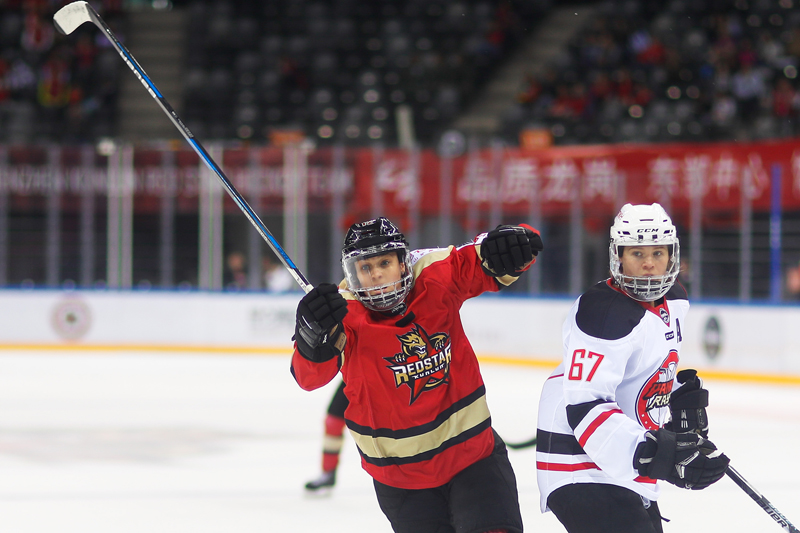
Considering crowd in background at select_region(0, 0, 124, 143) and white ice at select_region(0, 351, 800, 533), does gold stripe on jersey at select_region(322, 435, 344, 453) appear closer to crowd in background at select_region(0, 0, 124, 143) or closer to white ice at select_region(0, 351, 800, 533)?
white ice at select_region(0, 351, 800, 533)

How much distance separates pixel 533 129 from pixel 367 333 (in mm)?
8691

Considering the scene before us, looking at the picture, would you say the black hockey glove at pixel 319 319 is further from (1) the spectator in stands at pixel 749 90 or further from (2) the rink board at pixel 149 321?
(1) the spectator in stands at pixel 749 90

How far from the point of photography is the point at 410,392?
224cm

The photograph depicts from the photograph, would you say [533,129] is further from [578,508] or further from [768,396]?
[578,508]

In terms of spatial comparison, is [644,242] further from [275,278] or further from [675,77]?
[675,77]

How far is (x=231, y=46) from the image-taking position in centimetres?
1305

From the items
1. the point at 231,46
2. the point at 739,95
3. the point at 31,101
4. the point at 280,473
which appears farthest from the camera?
the point at 231,46

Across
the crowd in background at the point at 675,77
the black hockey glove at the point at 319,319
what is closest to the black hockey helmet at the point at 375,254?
the black hockey glove at the point at 319,319

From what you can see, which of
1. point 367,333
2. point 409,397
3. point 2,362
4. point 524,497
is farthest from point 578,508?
point 2,362

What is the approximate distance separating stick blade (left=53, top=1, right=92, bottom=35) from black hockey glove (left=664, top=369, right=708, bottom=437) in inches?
70.8

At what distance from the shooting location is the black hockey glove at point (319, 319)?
2076mm

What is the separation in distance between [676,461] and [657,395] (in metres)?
0.28

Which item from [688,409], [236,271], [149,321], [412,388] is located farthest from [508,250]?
[149,321]

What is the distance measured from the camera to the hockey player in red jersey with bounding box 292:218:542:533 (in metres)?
2.23
